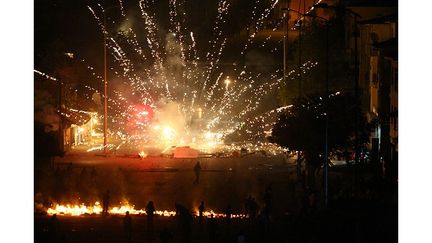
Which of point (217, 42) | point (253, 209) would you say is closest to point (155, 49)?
point (217, 42)

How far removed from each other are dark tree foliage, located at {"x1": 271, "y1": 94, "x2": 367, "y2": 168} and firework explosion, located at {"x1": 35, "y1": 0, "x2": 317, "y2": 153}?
2409 cm

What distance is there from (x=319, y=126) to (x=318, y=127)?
7 centimetres

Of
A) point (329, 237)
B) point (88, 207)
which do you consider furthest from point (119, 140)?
point (329, 237)

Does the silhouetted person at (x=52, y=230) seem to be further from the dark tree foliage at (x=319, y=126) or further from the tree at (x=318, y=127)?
the dark tree foliage at (x=319, y=126)

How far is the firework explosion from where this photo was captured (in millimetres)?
62031

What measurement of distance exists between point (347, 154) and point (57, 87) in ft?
A: 64.1

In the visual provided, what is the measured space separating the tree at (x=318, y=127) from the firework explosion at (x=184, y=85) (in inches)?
A: 949

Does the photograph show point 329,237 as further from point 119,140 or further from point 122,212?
point 119,140

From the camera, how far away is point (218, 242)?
64.3 ft

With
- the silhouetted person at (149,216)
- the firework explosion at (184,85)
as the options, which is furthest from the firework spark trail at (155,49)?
the silhouetted person at (149,216)

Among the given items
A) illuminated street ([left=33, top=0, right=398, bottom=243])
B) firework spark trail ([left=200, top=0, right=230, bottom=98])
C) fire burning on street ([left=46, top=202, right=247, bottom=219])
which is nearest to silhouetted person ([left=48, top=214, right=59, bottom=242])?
illuminated street ([left=33, top=0, right=398, bottom=243])

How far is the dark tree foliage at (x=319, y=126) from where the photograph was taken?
3219cm

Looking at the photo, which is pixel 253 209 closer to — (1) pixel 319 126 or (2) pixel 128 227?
(2) pixel 128 227

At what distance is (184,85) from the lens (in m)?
73.5
